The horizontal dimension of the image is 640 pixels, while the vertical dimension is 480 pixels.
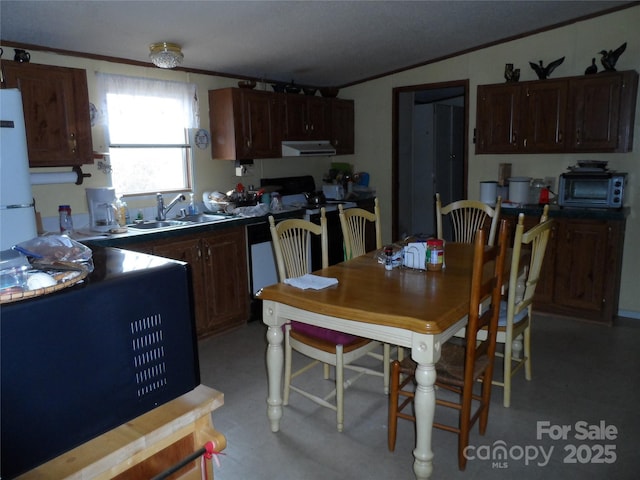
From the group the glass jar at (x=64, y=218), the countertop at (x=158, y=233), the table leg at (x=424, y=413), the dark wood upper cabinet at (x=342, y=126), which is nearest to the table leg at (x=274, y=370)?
the table leg at (x=424, y=413)

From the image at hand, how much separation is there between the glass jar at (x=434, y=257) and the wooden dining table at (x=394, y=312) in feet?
0.13

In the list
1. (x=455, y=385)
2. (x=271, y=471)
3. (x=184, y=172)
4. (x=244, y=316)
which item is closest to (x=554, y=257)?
(x=455, y=385)

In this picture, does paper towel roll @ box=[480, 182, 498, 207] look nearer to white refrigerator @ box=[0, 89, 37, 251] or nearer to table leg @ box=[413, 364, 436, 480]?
table leg @ box=[413, 364, 436, 480]

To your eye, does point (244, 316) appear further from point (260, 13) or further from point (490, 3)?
point (490, 3)

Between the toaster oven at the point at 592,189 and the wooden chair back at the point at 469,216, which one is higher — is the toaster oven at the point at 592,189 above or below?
above

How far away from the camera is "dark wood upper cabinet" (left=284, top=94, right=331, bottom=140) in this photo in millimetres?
4727

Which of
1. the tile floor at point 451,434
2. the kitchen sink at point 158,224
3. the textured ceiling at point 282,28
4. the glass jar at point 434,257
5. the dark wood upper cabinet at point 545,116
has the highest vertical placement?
the textured ceiling at point 282,28

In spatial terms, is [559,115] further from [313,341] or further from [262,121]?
[313,341]

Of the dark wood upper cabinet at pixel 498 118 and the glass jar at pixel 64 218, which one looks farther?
the dark wood upper cabinet at pixel 498 118

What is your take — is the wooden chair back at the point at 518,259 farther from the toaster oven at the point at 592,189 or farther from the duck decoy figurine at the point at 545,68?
the duck decoy figurine at the point at 545,68

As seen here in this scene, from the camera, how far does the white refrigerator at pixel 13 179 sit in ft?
4.93

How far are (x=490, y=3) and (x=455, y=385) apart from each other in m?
2.70

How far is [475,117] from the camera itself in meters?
4.72

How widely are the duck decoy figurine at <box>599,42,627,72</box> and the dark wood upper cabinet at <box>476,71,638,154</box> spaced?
67 millimetres
